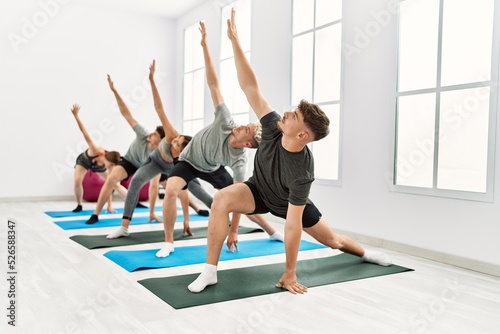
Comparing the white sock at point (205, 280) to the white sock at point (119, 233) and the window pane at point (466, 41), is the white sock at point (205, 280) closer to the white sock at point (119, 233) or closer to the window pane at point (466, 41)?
the white sock at point (119, 233)

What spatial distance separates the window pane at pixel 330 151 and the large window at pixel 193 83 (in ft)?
9.15

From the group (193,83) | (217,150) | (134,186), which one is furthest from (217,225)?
(193,83)

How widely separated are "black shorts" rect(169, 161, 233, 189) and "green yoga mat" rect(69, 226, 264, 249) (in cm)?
70

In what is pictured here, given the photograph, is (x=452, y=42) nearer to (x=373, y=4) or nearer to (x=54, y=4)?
(x=373, y=4)

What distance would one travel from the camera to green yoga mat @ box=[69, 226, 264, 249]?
11.8 ft

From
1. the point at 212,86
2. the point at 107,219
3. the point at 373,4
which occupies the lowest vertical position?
the point at 107,219

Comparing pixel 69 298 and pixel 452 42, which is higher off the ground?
pixel 452 42

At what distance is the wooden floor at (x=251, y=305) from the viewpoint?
6.49 feet

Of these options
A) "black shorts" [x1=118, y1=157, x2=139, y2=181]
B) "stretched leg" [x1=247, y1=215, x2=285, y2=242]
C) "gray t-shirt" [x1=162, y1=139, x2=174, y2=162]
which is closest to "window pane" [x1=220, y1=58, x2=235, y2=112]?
"black shorts" [x1=118, y1=157, x2=139, y2=181]

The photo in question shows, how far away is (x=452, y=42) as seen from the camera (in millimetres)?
3271

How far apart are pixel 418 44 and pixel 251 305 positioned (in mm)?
2392

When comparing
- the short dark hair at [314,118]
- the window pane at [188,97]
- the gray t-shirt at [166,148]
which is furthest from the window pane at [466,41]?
the window pane at [188,97]

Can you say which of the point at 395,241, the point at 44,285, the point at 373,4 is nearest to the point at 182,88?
the point at 373,4

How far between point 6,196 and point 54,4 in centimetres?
281
